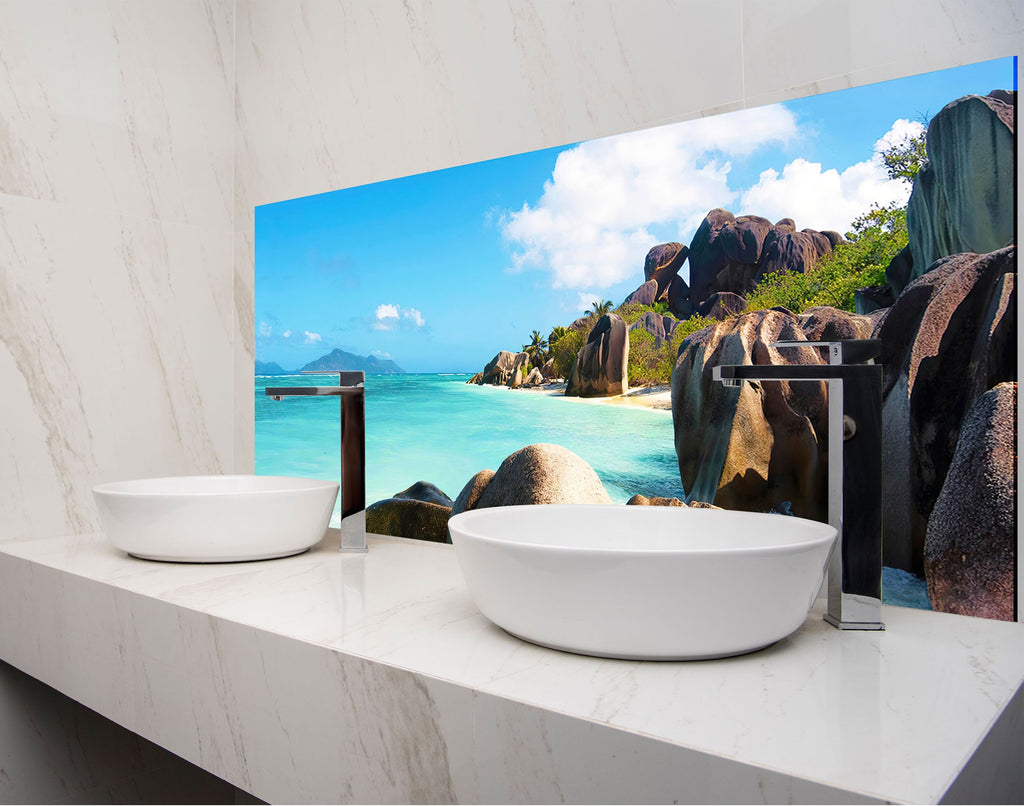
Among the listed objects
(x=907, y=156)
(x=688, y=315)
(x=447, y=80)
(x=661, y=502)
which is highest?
(x=447, y=80)

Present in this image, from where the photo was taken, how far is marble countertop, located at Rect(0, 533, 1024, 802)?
693 mm

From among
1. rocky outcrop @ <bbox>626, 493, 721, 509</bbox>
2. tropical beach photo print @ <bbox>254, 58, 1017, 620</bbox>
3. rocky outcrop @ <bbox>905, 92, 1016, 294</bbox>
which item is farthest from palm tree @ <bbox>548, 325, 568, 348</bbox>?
rocky outcrop @ <bbox>905, 92, 1016, 294</bbox>

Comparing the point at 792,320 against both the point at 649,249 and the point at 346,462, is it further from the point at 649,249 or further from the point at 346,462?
the point at 346,462

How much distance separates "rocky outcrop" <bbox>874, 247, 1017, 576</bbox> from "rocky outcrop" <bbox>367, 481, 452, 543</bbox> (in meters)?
0.93

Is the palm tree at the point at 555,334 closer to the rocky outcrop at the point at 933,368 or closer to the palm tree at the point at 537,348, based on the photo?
the palm tree at the point at 537,348

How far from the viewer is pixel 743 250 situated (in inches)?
52.5

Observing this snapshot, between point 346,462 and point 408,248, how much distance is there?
0.55 meters

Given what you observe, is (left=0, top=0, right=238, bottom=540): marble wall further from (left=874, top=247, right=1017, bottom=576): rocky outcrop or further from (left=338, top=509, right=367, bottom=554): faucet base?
(left=874, top=247, right=1017, bottom=576): rocky outcrop

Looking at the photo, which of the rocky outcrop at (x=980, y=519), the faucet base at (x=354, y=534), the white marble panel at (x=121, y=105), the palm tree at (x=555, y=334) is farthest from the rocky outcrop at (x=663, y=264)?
the white marble panel at (x=121, y=105)

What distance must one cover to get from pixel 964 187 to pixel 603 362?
666 millimetres

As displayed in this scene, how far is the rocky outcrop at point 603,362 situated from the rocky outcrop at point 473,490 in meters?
0.27

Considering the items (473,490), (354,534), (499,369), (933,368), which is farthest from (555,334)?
(933,368)

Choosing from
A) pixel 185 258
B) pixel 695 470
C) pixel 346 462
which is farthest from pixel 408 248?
pixel 695 470

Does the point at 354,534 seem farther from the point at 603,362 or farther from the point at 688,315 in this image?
the point at 688,315
